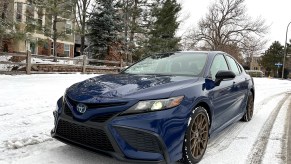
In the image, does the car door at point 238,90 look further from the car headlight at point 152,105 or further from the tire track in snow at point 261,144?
the car headlight at point 152,105

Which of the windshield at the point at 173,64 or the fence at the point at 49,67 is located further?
the fence at the point at 49,67

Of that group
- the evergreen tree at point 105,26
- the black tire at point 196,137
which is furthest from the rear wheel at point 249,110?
the evergreen tree at point 105,26

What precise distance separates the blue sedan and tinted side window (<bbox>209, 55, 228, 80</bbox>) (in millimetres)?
165

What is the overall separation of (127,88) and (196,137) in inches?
41.4

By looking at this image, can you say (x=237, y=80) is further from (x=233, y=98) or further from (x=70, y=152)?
(x=70, y=152)

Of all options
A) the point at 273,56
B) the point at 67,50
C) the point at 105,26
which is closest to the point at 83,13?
the point at 105,26

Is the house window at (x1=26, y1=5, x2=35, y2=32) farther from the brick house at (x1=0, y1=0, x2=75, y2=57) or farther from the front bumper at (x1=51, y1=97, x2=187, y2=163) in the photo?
the front bumper at (x1=51, y1=97, x2=187, y2=163)

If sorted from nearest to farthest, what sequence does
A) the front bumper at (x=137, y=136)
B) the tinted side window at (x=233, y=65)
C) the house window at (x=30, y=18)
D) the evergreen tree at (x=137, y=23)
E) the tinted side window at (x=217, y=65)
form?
1. the front bumper at (x=137, y=136)
2. the tinted side window at (x=217, y=65)
3. the tinted side window at (x=233, y=65)
4. the house window at (x=30, y=18)
5. the evergreen tree at (x=137, y=23)

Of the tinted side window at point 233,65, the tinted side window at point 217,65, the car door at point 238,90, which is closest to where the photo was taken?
the tinted side window at point 217,65

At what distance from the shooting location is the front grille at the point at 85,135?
9.97 feet

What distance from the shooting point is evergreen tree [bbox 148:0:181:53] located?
26.8m

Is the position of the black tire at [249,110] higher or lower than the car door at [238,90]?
lower

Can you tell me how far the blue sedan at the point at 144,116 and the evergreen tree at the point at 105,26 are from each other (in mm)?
21702

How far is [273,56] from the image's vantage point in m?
75.1
